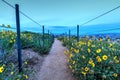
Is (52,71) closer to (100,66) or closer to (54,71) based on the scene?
(54,71)

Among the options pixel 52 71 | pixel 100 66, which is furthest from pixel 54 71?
pixel 100 66

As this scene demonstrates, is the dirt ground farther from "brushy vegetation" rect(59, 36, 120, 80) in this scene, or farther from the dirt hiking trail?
"brushy vegetation" rect(59, 36, 120, 80)

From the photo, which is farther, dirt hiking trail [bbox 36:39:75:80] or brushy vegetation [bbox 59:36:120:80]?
dirt hiking trail [bbox 36:39:75:80]

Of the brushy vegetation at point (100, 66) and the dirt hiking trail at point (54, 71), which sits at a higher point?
the brushy vegetation at point (100, 66)

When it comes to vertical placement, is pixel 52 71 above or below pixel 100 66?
below

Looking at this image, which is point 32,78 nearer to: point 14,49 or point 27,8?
point 14,49

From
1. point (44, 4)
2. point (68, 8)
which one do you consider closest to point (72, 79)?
point (44, 4)

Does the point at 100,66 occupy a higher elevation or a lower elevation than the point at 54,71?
higher

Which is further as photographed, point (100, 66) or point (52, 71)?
point (52, 71)

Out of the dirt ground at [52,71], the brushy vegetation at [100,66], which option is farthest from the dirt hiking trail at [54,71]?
the brushy vegetation at [100,66]

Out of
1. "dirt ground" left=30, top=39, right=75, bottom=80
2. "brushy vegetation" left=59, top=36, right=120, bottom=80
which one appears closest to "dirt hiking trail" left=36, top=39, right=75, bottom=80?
"dirt ground" left=30, top=39, right=75, bottom=80

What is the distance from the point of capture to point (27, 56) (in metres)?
6.88

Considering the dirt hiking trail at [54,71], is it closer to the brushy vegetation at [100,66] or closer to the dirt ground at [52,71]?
the dirt ground at [52,71]

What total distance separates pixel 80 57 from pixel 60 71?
1.02m
